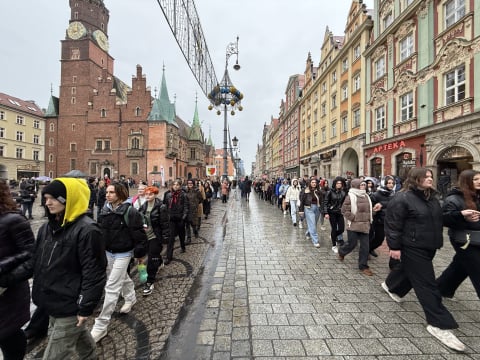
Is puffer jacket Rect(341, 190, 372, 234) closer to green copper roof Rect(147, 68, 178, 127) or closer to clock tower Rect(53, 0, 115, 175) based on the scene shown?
green copper roof Rect(147, 68, 178, 127)

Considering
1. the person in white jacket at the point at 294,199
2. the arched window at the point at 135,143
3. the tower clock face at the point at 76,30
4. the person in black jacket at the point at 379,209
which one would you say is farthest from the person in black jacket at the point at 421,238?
the tower clock face at the point at 76,30

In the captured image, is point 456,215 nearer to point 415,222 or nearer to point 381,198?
point 415,222

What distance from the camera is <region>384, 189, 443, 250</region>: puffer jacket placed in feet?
8.95

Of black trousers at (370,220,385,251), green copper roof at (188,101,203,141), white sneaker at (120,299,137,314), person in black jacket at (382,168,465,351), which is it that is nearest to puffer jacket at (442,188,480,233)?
person in black jacket at (382,168,465,351)

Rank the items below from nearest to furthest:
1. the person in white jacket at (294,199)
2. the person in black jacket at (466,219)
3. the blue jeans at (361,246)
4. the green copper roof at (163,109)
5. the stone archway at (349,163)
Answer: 1. the person in black jacket at (466,219)
2. the blue jeans at (361,246)
3. the person in white jacket at (294,199)
4. the stone archway at (349,163)
5. the green copper roof at (163,109)

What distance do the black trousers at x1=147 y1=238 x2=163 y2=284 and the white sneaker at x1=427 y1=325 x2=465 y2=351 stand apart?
3.79 meters

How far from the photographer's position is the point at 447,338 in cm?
249

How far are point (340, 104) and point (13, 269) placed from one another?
2503cm

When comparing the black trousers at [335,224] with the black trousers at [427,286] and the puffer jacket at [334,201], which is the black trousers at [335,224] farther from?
the black trousers at [427,286]

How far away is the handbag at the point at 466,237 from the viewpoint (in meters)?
2.68

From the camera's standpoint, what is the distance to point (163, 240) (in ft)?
13.1

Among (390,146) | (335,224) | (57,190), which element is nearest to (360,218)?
(335,224)

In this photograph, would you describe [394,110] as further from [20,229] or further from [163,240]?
[20,229]

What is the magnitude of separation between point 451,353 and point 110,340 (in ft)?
11.8
